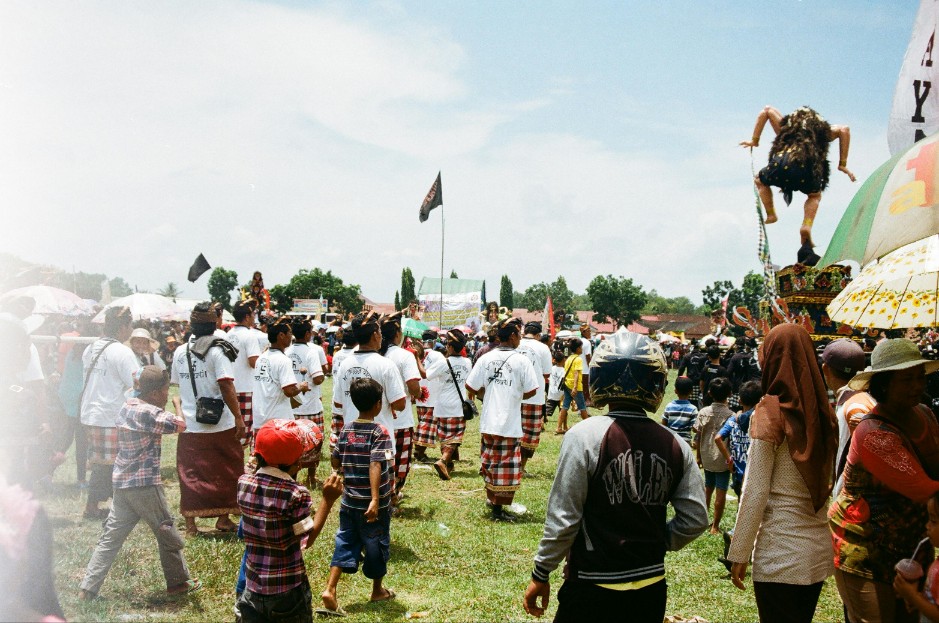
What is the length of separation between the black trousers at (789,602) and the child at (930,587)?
0.48 meters

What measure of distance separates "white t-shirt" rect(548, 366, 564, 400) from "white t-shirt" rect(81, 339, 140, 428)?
847 centimetres

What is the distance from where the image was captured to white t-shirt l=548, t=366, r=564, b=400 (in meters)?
13.5

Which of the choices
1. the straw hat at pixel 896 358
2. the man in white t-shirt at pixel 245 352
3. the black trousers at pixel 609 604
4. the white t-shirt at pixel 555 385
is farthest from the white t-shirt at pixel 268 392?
the white t-shirt at pixel 555 385

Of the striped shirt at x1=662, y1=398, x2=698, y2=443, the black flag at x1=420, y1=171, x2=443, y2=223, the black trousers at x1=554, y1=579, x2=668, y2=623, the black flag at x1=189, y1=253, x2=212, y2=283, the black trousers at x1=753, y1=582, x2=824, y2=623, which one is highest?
the black flag at x1=420, y1=171, x2=443, y2=223

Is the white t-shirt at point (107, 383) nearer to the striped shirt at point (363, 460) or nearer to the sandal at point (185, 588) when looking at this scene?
the sandal at point (185, 588)

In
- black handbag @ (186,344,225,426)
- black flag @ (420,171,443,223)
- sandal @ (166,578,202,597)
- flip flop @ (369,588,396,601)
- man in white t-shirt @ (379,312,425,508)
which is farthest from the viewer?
black flag @ (420,171,443,223)

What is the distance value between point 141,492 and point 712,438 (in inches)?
205

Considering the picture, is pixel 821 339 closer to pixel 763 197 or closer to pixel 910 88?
pixel 763 197

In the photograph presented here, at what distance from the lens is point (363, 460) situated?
15.3 feet

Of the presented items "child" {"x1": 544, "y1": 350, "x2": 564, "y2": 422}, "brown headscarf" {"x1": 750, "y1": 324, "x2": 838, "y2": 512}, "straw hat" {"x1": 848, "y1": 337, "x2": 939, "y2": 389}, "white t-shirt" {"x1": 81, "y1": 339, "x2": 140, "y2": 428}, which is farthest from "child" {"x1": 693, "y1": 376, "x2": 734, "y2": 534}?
"child" {"x1": 544, "y1": 350, "x2": 564, "y2": 422}

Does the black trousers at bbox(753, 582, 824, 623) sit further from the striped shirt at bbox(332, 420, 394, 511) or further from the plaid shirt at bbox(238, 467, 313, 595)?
the striped shirt at bbox(332, 420, 394, 511)

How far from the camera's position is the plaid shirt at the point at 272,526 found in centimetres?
335

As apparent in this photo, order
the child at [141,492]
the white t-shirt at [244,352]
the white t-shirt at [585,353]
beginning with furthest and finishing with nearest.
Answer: the white t-shirt at [585,353]
the white t-shirt at [244,352]
the child at [141,492]

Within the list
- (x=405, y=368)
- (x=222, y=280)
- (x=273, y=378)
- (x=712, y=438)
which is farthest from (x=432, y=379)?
(x=222, y=280)
